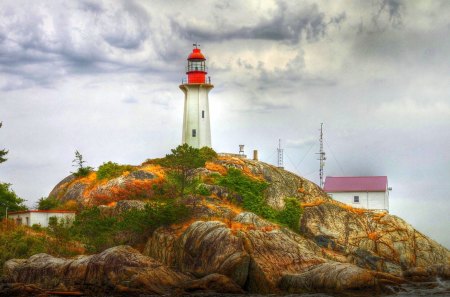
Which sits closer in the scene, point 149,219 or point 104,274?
point 104,274

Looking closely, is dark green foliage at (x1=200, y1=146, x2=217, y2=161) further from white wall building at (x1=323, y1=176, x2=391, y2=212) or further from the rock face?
the rock face

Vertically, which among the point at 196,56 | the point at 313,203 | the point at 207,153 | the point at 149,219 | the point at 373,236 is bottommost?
the point at 373,236

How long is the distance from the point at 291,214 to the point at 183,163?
9.25m

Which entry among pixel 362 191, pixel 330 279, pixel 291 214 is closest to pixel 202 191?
pixel 291 214

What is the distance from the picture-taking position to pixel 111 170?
221 feet

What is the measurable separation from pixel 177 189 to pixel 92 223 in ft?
28.2

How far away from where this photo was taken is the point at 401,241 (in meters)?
63.0

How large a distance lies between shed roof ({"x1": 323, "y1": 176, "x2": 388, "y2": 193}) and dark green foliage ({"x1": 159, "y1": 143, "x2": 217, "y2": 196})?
14.2 meters

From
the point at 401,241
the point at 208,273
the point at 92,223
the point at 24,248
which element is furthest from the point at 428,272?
the point at 24,248

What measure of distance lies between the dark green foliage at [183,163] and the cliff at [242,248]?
3.57 feet

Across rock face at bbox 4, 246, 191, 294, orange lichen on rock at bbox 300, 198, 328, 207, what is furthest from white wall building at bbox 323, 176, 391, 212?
rock face at bbox 4, 246, 191, 294

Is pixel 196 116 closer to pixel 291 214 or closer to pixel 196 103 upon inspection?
pixel 196 103

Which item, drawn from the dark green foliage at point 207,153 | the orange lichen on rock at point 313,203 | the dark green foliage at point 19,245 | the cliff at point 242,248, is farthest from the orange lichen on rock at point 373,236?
the dark green foliage at point 19,245

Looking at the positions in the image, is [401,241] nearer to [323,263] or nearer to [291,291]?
[323,263]
